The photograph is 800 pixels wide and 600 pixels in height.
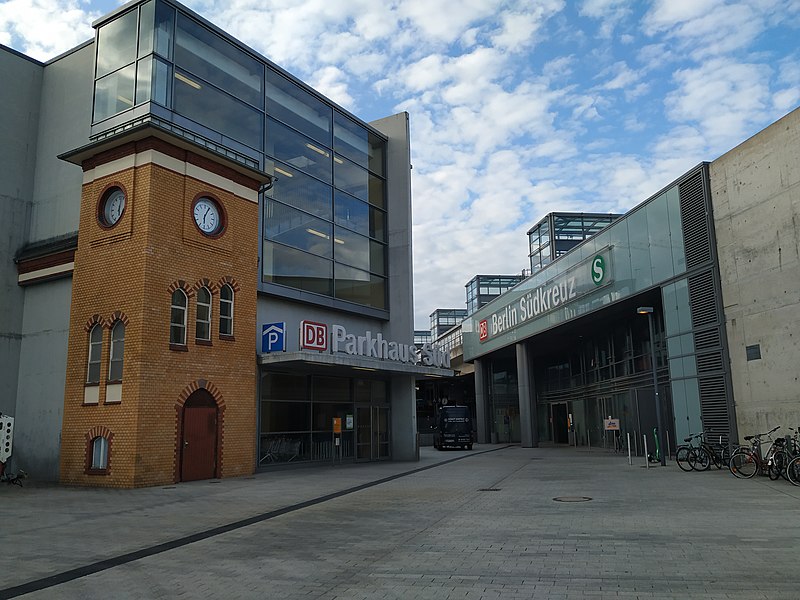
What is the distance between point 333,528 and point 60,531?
4385 mm

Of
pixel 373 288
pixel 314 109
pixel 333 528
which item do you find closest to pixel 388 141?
pixel 314 109

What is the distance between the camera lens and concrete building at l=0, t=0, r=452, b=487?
18641mm

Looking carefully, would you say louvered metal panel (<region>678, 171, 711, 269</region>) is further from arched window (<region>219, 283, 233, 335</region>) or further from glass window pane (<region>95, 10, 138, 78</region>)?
glass window pane (<region>95, 10, 138, 78</region>)

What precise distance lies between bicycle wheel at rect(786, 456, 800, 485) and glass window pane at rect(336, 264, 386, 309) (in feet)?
53.8

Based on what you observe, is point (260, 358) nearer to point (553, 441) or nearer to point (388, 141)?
point (388, 141)

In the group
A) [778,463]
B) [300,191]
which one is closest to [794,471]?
[778,463]

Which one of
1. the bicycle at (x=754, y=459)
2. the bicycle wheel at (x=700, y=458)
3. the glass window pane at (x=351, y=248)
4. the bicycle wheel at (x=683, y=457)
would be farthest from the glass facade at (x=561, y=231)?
the bicycle at (x=754, y=459)

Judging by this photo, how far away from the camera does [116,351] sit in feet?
61.5

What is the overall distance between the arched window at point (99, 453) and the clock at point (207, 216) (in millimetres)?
6661

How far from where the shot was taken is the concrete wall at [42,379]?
20.0 meters

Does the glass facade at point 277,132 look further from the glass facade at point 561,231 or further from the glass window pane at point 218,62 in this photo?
the glass facade at point 561,231

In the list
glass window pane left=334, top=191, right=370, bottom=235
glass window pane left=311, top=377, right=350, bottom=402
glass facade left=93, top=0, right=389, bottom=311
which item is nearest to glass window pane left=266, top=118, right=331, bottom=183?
glass facade left=93, top=0, right=389, bottom=311

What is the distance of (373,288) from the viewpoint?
29.0m

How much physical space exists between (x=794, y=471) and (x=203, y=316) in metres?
16.2
